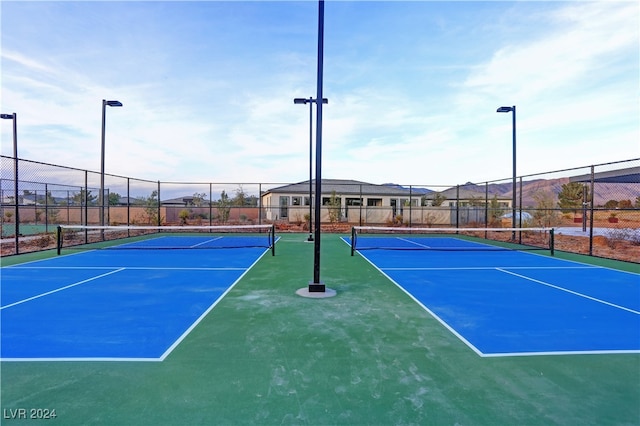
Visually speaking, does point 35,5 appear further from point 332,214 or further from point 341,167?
point 341,167

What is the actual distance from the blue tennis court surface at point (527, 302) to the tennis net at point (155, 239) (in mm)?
5589

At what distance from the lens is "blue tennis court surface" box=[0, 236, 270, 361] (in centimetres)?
346

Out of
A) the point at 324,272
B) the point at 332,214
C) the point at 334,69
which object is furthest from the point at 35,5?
the point at 332,214

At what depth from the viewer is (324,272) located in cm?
766

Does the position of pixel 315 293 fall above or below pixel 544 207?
below

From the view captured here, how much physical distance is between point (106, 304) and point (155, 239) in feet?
37.0

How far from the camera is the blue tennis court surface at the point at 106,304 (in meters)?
3.46

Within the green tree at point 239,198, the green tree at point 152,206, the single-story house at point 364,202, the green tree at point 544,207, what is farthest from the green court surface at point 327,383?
the single-story house at point 364,202

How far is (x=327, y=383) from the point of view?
2.71 metres

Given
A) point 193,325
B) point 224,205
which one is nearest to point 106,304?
point 193,325

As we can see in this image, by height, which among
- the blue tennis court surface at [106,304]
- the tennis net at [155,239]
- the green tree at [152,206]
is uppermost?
the green tree at [152,206]

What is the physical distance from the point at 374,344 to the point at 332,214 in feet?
61.2

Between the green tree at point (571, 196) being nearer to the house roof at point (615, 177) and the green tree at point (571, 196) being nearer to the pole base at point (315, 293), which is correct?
the house roof at point (615, 177)

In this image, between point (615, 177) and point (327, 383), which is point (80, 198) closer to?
point (327, 383)
